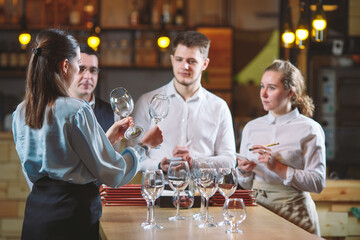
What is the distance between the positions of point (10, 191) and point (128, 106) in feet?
8.56

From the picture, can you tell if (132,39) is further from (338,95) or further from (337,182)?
(337,182)

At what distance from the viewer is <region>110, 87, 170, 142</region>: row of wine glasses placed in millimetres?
2561

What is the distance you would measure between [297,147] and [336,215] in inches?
42.2

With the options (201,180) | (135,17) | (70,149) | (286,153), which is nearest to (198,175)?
(201,180)

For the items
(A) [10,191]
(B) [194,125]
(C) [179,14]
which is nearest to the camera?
(B) [194,125]

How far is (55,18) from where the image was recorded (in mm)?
6656

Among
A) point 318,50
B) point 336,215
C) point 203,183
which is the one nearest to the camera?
point 203,183

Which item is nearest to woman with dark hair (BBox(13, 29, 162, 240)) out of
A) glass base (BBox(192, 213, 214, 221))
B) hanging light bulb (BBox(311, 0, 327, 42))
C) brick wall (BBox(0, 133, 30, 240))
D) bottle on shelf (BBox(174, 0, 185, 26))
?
glass base (BBox(192, 213, 214, 221))

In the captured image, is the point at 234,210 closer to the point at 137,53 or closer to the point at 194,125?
the point at 194,125

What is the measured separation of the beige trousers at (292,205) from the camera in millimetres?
2902

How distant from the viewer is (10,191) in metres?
4.93

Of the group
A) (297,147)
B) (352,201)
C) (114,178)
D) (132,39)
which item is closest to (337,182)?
(352,201)

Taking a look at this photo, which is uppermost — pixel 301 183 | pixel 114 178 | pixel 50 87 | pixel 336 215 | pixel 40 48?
pixel 40 48

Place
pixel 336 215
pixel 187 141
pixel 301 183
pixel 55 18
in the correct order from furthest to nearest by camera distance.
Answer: pixel 55 18 → pixel 336 215 → pixel 187 141 → pixel 301 183
